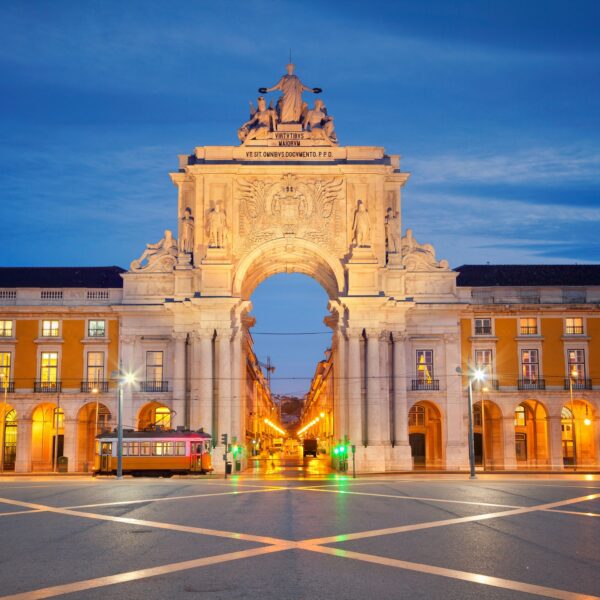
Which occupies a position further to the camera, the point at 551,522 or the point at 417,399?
the point at 417,399

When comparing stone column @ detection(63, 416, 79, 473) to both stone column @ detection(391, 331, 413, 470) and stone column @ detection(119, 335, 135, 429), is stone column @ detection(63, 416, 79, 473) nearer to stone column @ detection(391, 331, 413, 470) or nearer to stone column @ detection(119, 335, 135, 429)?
stone column @ detection(119, 335, 135, 429)

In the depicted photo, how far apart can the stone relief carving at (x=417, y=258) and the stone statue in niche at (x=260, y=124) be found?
13827mm

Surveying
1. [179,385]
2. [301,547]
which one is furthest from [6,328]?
[301,547]

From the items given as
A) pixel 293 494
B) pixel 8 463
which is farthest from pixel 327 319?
pixel 293 494

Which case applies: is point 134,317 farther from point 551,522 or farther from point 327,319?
point 551,522

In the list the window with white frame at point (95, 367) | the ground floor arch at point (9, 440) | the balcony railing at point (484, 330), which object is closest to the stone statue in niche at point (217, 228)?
the window with white frame at point (95, 367)

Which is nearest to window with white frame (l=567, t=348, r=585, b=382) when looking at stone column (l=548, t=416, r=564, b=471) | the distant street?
stone column (l=548, t=416, r=564, b=471)

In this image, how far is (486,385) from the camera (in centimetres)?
6700

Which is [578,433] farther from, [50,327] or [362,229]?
[50,327]

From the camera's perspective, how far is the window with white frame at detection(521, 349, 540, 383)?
67.7 metres

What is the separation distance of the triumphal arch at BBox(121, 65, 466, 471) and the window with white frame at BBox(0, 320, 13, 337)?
9.20 m

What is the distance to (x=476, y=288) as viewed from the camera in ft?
225

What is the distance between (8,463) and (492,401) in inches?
1553

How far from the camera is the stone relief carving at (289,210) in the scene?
66.1 metres
